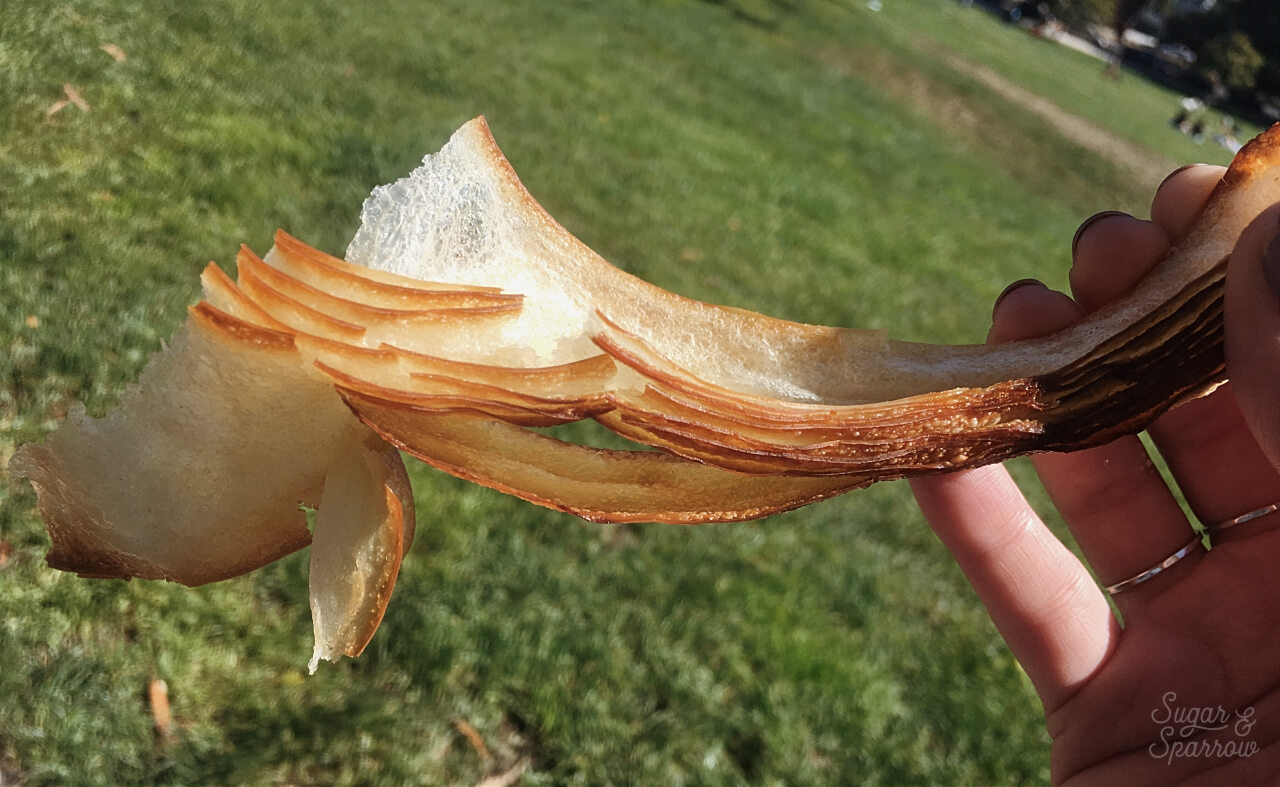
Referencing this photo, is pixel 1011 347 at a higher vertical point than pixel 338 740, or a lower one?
higher

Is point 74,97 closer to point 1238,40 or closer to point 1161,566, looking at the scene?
point 1161,566

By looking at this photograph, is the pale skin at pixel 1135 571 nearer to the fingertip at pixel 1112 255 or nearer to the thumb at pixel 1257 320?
the fingertip at pixel 1112 255

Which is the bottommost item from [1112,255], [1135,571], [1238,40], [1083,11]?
[1083,11]

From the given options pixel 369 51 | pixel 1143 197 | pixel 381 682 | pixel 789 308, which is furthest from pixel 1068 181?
pixel 381 682

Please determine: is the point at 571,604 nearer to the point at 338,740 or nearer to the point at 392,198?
the point at 338,740

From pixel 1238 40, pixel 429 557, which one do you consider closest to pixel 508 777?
pixel 429 557

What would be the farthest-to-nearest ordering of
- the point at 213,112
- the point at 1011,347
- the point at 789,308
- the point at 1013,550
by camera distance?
the point at 789,308
the point at 213,112
the point at 1013,550
the point at 1011,347

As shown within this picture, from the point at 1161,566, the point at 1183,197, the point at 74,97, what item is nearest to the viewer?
the point at 1183,197
